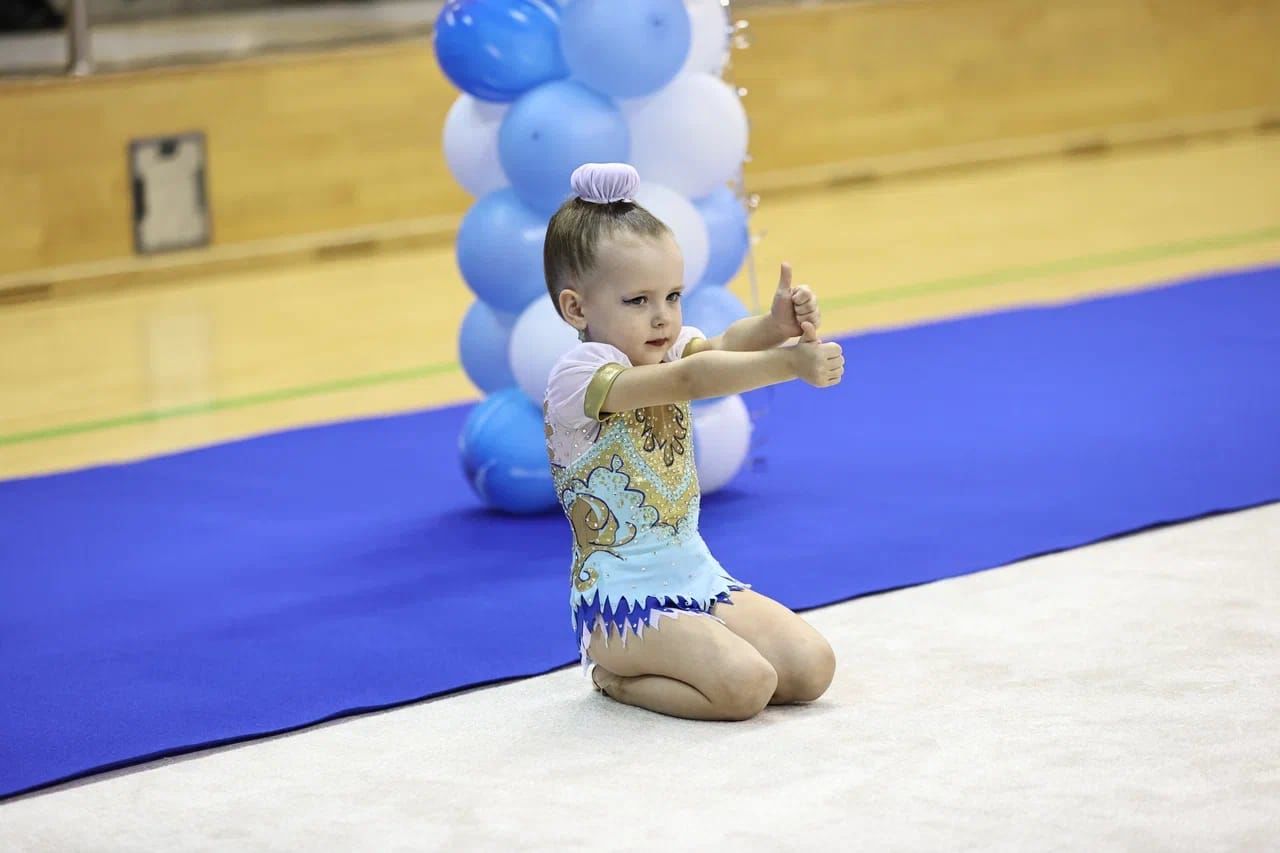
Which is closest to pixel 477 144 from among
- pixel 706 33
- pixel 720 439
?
pixel 706 33

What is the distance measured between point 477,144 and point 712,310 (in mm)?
575

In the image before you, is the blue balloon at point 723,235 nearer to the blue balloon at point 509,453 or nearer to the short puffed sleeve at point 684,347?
the blue balloon at point 509,453

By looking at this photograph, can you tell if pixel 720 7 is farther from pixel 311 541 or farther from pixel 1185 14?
pixel 1185 14

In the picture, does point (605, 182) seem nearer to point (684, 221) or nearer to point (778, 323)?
point (778, 323)

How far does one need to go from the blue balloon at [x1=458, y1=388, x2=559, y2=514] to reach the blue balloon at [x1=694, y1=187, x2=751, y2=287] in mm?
444

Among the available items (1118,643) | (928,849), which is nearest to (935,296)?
(1118,643)

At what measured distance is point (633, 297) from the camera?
2.68 metres

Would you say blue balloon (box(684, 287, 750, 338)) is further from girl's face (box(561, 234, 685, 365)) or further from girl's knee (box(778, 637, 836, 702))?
girl's knee (box(778, 637, 836, 702))

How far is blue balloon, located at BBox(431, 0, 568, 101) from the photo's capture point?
145 inches

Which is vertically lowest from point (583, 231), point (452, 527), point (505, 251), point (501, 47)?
point (452, 527)

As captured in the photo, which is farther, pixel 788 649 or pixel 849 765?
pixel 788 649

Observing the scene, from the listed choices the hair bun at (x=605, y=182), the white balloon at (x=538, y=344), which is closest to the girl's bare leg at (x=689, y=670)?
the hair bun at (x=605, y=182)

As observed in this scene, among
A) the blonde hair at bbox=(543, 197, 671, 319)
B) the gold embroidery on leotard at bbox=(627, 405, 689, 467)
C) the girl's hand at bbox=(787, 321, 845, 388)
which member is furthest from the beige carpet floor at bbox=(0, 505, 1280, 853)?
the blonde hair at bbox=(543, 197, 671, 319)

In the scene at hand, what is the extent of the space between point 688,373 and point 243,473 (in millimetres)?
2048
